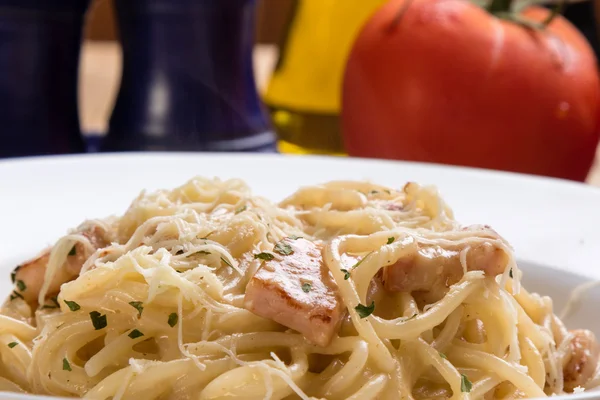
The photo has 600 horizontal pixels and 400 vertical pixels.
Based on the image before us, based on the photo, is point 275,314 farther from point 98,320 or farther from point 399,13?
point 399,13

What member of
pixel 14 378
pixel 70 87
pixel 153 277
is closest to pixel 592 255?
pixel 153 277

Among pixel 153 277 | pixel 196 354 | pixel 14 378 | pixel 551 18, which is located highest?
pixel 551 18

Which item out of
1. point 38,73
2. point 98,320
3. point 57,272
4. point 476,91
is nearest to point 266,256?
point 98,320

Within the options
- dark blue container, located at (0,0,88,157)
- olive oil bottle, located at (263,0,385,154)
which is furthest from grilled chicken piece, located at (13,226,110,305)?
olive oil bottle, located at (263,0,385,154)

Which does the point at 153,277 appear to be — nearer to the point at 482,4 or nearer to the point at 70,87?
the point at 70,87

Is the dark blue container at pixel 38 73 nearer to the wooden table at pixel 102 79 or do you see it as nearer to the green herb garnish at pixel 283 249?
the wooden table at pixel 102 79

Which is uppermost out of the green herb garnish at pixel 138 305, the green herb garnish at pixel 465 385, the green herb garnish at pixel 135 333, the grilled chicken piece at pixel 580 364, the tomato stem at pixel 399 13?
the tomato stem at pixel 399 13

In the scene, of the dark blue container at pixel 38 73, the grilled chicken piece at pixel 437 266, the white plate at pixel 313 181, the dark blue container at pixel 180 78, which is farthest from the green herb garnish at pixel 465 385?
the dark blue container at pixel 38 73
